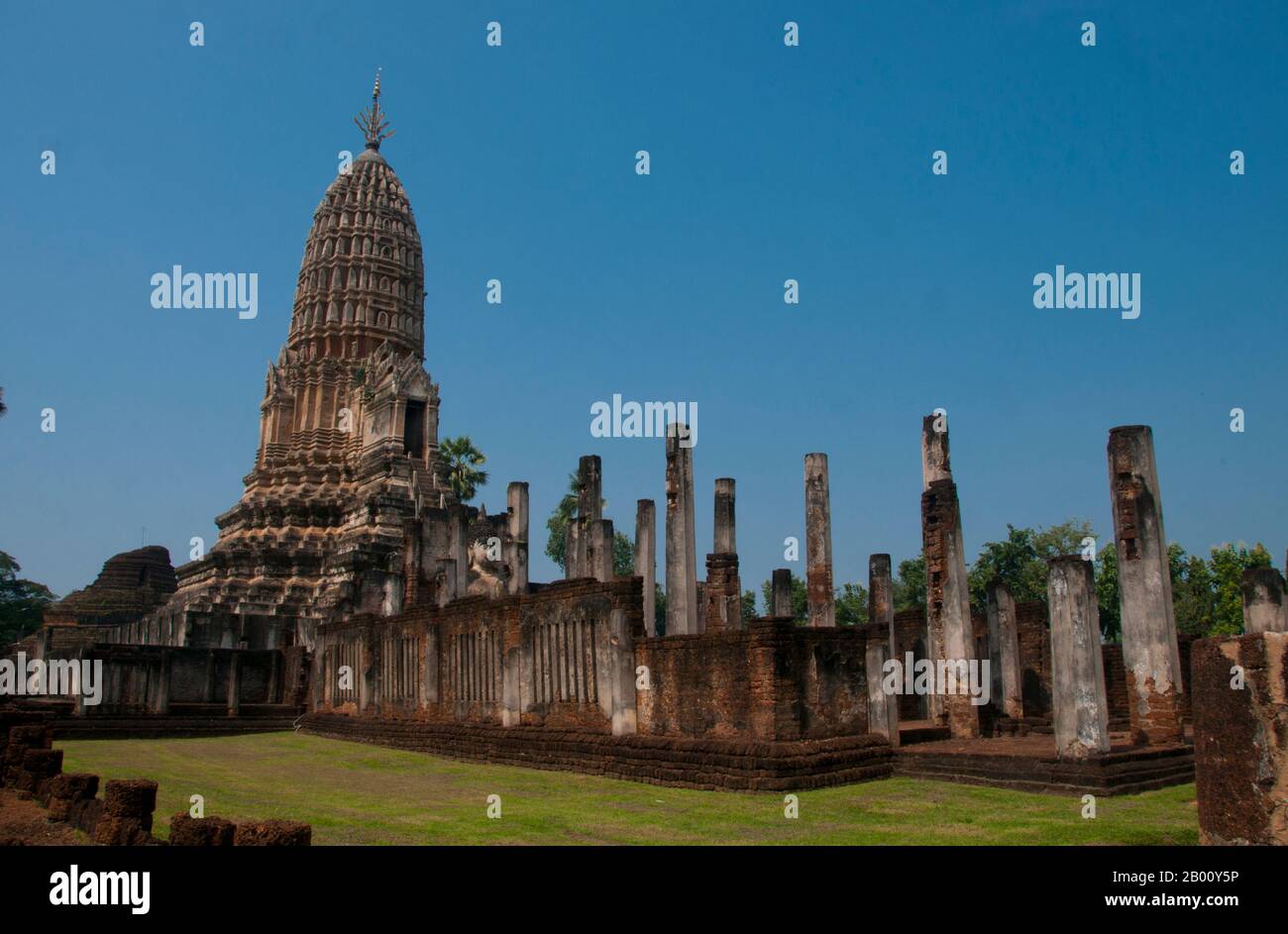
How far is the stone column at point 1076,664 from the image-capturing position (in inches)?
523

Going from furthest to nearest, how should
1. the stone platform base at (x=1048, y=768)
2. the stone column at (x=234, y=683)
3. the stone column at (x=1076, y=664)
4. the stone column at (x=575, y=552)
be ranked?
the stone column at (x=234, y=683)
the stone column at (x=575, y=552)
the stone column at (x=1076, y=664)
the stone platform base at (x=1048, y=768)

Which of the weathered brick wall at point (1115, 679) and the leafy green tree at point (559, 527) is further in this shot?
the leafy green tree at point (559, 527)

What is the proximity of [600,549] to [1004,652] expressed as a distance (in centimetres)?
817

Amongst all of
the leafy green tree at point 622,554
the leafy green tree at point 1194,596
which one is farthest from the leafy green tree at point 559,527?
the leafy green tree at point 1194,596

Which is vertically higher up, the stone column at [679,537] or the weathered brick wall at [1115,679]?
the stone column at [679,537]

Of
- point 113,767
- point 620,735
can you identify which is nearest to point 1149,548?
point 620,735

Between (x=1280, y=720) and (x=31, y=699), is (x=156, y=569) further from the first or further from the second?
(x=1280, y=720)

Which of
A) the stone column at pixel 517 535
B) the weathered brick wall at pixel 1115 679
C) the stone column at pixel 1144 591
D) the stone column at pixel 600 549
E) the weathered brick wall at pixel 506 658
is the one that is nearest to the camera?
the stone column at pixel 1144 591

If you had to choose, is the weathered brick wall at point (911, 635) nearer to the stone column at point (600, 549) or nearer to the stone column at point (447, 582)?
the stone column at point (600, 549)

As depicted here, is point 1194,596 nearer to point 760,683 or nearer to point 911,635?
point 911,635

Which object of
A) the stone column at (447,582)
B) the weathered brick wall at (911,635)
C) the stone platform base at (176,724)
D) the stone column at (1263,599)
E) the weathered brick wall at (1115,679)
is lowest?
the stone platform base at (176,724)

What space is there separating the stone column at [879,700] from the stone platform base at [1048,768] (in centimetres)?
40

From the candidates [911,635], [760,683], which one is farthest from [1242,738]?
[911,635]
